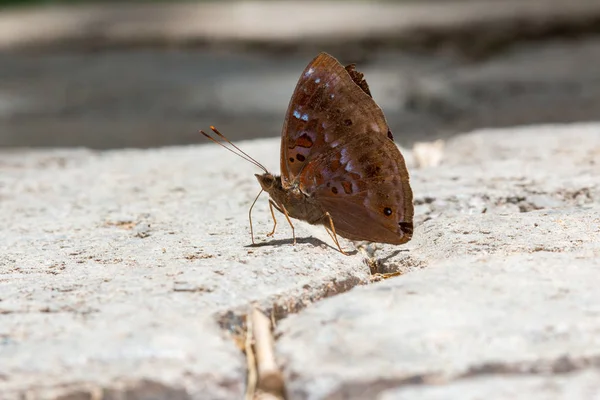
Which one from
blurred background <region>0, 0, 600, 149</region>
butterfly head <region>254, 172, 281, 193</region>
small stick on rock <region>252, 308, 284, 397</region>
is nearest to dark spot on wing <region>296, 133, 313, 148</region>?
butterfly head <region>254, 172, 281, 193</region>

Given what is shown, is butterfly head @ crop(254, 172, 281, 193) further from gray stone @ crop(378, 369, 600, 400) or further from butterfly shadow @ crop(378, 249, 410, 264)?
gray stone @ crop(378, 369, 600, 400)

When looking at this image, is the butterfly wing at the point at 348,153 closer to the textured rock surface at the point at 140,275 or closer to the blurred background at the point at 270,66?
the textured rock surface at the point at 140,275

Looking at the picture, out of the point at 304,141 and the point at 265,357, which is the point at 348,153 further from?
the point at 265,357

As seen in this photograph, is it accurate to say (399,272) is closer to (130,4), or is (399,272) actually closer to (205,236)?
(205,236)

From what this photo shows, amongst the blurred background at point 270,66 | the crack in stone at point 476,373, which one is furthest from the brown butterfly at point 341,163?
the blurred background at point 270,66

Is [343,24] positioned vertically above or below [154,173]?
above

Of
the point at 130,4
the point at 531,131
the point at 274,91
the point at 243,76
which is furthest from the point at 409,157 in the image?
the point at 130,4

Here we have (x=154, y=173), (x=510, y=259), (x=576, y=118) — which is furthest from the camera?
(x=576, y=118)
